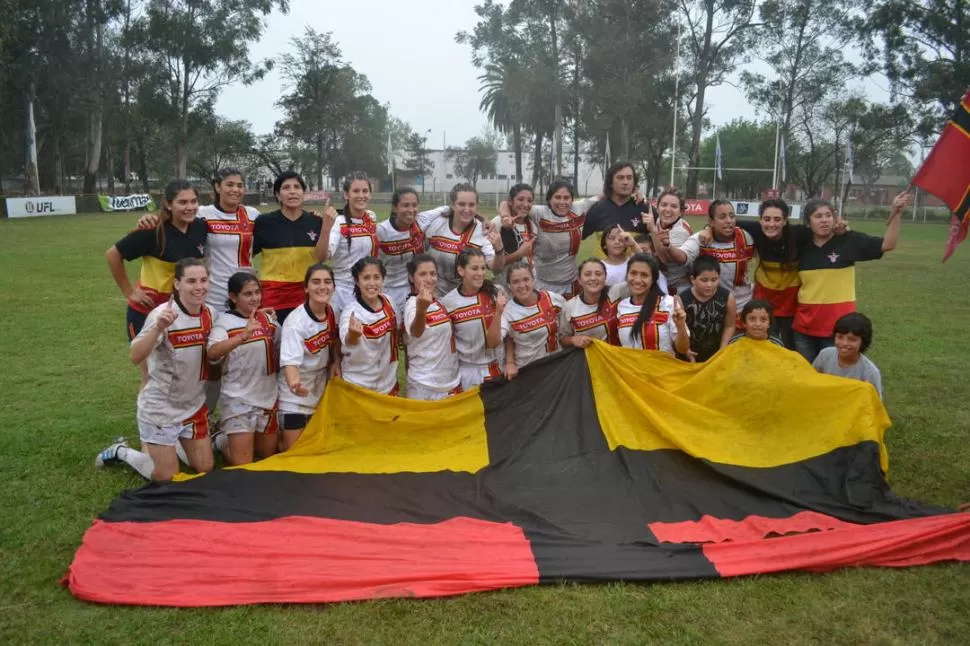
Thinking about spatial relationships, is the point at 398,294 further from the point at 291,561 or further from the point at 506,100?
the point at 506,100

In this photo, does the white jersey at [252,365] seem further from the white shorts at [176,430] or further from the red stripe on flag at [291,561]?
the red stripe on flag at [291,561]

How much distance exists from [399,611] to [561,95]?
5071 cm

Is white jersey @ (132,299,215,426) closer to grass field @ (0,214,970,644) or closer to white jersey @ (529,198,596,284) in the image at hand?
grass field @ (0,214,970,644)

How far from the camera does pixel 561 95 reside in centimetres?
5091

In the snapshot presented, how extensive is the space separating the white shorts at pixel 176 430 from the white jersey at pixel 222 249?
0.98m

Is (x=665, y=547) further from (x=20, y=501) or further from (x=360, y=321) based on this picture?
(x=20, y=501)

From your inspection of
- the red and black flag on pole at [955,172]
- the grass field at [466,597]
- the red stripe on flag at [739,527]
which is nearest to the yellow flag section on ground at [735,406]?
the red stripe on flag at [739,527]

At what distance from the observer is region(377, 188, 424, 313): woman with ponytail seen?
20.6 feet

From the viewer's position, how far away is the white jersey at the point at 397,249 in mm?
6352

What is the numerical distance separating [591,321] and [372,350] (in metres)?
1.73

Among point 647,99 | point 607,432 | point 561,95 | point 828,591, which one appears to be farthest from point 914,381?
point 561,95

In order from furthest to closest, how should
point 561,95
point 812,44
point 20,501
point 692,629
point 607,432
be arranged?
point 561,95
point 812,44
point 607,432
point 20,501
point 692,629

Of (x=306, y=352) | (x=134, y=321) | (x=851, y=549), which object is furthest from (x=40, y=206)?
(x=851, y=549)

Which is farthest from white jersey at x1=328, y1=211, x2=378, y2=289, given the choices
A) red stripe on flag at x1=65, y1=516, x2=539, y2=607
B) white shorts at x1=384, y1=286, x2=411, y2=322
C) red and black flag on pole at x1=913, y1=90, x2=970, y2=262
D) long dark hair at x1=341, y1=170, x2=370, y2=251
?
red and black flag on pole at x1=913, y1=90, x2=970, y2=262
